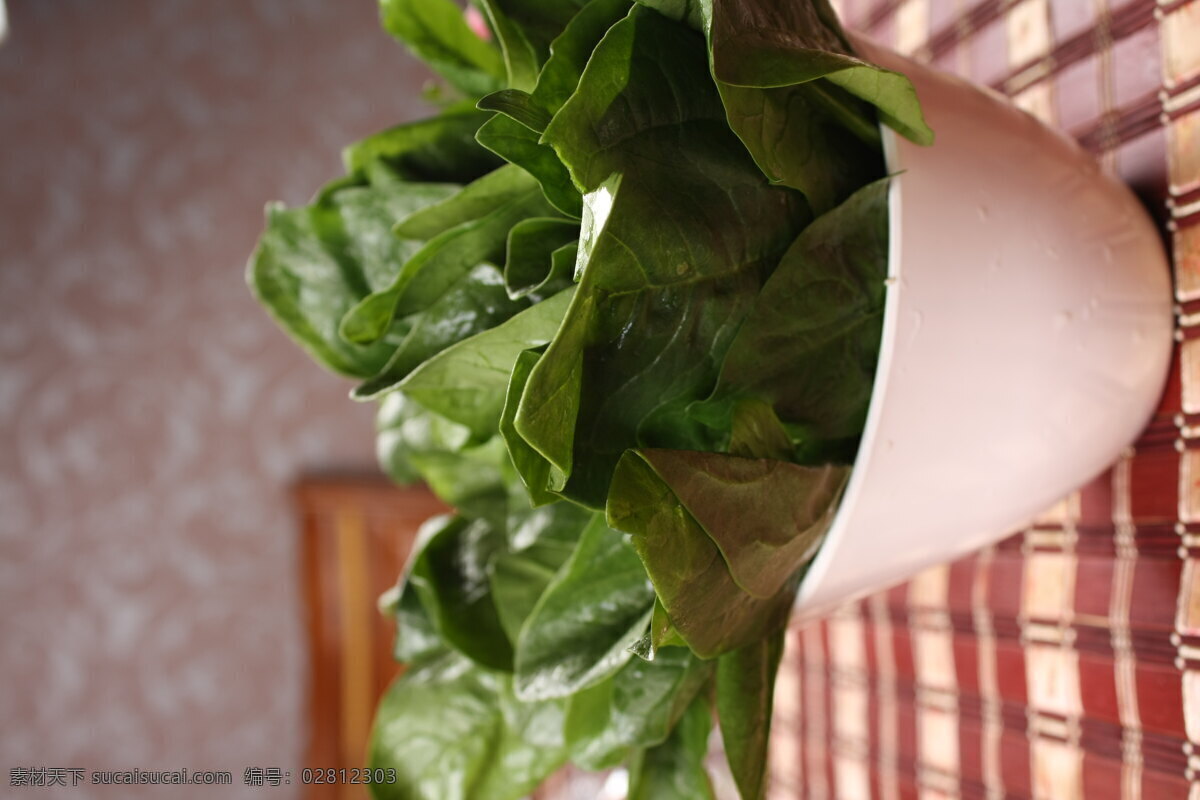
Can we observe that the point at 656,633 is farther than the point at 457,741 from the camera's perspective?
No

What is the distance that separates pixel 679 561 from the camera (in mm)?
179

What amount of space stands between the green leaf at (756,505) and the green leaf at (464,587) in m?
0.11

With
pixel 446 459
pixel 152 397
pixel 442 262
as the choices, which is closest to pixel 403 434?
pixel 446 459

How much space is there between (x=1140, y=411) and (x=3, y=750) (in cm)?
117

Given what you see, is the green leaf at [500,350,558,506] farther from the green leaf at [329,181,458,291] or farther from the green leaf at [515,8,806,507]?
the green leaf at [329,181,458,291]

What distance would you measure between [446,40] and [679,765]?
218 mm

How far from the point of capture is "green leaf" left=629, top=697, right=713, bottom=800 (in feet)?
0.84

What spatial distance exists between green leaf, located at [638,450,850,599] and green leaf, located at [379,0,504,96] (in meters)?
0.15

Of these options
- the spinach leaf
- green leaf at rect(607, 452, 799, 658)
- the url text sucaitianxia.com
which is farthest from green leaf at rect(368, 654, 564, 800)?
the url text sucaitianxia.com

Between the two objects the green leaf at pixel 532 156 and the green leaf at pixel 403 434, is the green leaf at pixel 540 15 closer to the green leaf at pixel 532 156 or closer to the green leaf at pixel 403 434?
the green leaf at pixel 532 156

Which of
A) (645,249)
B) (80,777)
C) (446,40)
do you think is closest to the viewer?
(645,249)

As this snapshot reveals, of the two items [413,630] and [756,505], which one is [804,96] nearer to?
[756,505]

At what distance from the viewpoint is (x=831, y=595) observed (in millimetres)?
231

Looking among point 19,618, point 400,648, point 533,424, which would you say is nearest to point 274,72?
point 19,618
